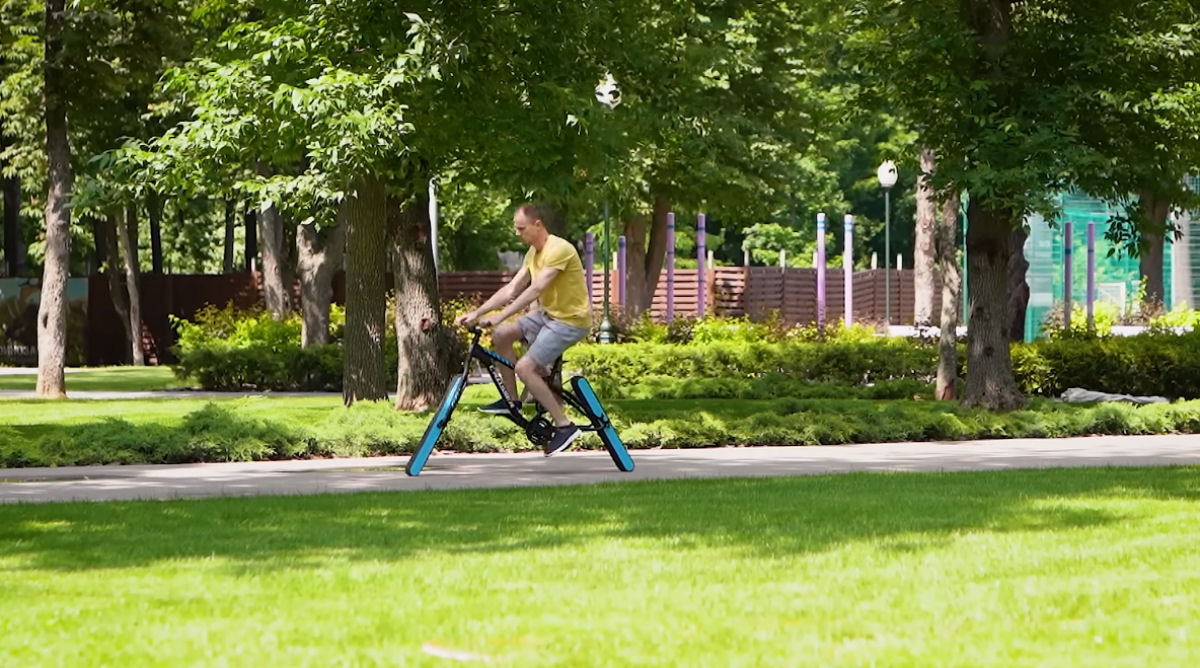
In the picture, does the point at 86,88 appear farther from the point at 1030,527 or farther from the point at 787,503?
the point at 1030,527

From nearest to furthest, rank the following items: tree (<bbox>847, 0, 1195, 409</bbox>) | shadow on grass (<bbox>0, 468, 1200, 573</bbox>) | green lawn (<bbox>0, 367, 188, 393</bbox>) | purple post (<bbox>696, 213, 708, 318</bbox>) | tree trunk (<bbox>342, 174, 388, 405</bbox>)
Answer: shadow on grass (<bbox>0, 468, 1200, 573</bbox>) < tree (<bbox>847, 0, 1195, 409</bbox>) < tree trunk (<bbox>342, 174, 388, 405</bbox>) < green lawn (<bbox>0, 367, 188, 393</bbox>) < purple post (<bbox>696, 213, 708, 318</bbox>)

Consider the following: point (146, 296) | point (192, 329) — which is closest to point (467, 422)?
point (192, 329)

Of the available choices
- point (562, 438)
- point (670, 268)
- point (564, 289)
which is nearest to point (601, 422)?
point (562, 438)

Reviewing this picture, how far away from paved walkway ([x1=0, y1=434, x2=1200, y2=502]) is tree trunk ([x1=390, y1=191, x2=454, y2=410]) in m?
4.25

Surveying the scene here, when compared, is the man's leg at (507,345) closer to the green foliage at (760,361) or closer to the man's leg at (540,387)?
the man's leg at (540,387)

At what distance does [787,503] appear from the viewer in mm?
11711

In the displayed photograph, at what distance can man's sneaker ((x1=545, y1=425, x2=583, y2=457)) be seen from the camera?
1425 centimetres

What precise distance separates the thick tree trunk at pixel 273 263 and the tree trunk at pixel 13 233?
10428 mm

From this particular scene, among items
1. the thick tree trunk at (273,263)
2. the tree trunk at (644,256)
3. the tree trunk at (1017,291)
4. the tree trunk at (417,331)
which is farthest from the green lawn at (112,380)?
the tree trunk at (1017,291)

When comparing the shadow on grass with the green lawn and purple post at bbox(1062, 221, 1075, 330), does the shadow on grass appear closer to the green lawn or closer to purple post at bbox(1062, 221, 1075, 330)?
purple post at bbox(1062, 221, 1075, 330)

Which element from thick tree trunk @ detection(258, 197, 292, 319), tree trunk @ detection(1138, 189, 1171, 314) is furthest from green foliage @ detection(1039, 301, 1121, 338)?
thick tree trunk @ detection(258, 197, 292, 319)

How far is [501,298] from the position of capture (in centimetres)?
1380

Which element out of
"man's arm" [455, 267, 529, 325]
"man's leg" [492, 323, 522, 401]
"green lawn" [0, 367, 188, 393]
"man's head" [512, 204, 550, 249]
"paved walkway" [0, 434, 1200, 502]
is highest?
"man's head" [512, 204, 550, 249]

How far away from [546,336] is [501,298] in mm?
424
